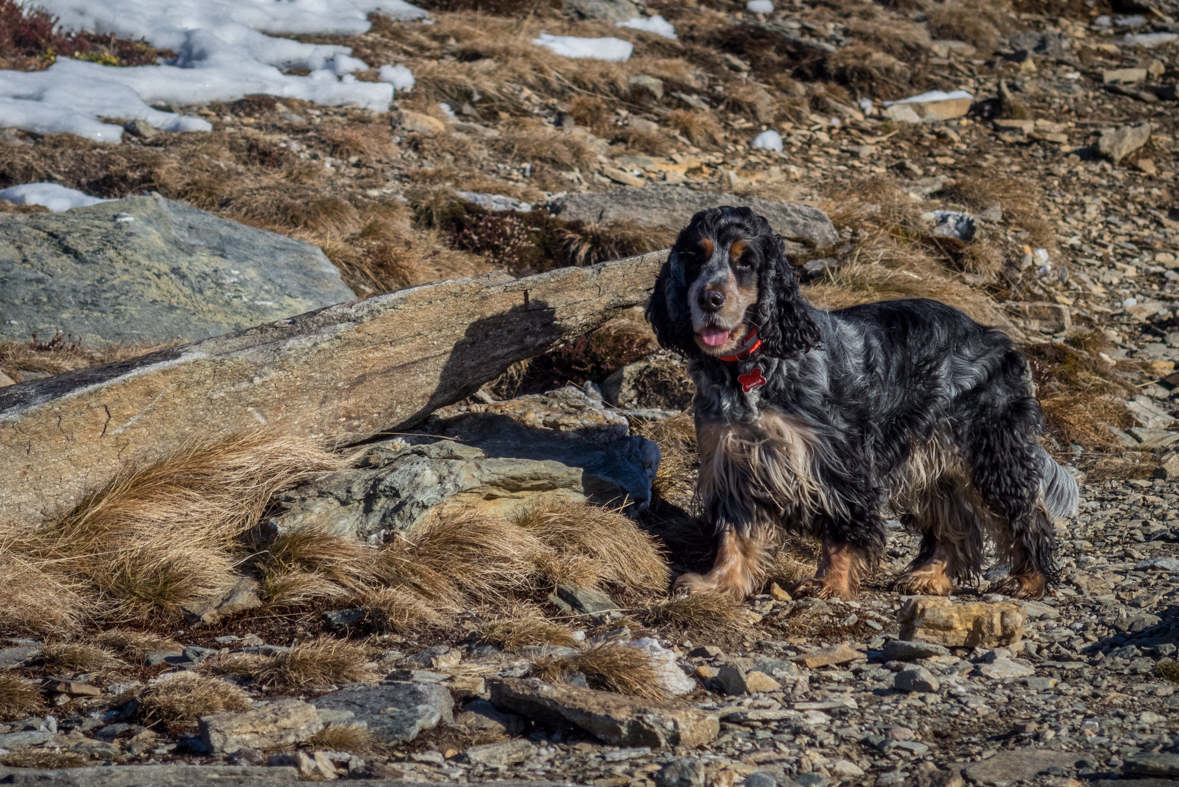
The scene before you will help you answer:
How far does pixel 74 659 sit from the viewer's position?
3922 millimetres

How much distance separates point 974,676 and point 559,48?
1348cm

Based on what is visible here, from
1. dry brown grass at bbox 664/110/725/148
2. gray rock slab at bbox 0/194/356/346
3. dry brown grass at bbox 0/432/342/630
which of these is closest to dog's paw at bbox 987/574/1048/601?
dry brown grass at bbox 0/432/342/630

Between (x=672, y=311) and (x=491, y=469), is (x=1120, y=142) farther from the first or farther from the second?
(x=491, y=469)

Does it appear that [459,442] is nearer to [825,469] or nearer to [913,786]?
[825,469]

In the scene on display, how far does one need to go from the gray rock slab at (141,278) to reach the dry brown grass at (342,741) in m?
4.62

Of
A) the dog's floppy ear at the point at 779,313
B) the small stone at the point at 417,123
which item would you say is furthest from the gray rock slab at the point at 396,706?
the small stone at the point at 417,123

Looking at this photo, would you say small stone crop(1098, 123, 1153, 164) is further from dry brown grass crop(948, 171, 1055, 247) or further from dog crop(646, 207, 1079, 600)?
dog crop(646, 207, 1079, 600)

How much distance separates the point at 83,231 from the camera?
768cm

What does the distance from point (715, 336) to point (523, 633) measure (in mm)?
1657

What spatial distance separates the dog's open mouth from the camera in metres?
4.82

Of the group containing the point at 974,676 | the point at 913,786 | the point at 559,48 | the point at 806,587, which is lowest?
the point at 806,587

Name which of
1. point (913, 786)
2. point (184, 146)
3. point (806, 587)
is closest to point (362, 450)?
point (806, 587)

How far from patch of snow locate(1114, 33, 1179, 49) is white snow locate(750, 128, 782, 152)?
9719 mm

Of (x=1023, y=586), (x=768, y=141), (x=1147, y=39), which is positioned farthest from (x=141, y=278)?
(x=1147, y=39)
